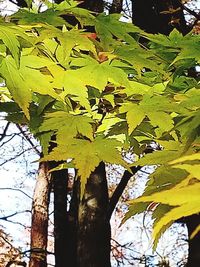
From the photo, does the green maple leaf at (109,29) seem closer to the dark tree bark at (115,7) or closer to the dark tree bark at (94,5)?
the dark tree bark at (94,5)

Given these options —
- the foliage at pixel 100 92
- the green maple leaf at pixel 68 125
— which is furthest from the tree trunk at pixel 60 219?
the green maple leaf at pixel 68 125

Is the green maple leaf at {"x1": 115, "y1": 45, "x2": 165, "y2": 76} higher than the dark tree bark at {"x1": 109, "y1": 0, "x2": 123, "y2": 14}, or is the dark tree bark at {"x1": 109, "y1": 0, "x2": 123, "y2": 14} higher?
the dark tree bark at {"x1": 109, "y1": 0, "x2": 123, "y2": 14}

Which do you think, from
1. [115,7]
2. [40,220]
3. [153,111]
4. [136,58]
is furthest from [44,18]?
[40,220]

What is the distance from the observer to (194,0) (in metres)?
5.44

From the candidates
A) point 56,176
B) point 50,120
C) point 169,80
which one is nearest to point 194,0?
point 56,176

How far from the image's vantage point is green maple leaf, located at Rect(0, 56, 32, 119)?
96 centimetres

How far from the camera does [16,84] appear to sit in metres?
0.98

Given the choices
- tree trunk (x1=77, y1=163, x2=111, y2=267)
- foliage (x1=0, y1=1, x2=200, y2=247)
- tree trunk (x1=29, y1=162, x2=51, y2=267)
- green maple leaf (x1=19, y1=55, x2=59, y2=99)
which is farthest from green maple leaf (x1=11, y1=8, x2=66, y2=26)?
tree trunk (x1=29, y1=162, x2=51, y2=267)

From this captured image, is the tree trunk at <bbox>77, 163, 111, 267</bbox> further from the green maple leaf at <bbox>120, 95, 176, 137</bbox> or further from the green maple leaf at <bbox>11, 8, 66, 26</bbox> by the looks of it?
the green maple leaf at <bbox>120, 95, 176, 137</bbox>

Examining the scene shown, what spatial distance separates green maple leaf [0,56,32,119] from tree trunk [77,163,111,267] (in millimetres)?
2394

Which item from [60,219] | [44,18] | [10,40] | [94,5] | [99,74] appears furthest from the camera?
[60,219]

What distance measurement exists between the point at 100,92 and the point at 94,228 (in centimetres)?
226

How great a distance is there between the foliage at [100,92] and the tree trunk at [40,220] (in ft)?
11.1

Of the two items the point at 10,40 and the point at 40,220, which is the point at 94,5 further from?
the point at 10,40
